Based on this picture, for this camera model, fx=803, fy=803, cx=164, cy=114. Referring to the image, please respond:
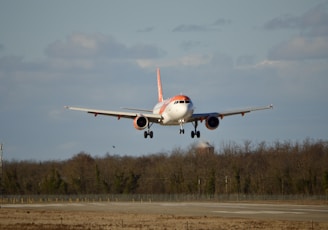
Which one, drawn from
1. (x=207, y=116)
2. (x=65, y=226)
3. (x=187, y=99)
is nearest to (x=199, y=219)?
(x=65, y=226)

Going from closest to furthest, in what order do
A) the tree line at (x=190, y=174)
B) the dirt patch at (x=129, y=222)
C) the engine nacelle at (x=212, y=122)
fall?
1. the dirt patch at (x=129, y=222)
2. the engine nacelle at (x=212, y=122)
3. the tree line at (x=190, y=174)

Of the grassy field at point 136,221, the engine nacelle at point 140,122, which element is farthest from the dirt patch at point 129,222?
the engine nacelle at point 140,122

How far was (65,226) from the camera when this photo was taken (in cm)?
6378

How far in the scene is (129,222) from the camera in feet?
225

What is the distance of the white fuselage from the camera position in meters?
87.8

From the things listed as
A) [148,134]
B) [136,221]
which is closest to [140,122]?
[148,134]

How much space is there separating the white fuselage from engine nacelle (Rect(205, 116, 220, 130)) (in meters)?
5.54

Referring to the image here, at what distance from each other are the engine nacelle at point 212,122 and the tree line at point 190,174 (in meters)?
36.2

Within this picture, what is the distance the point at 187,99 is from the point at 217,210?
1266 centimetres

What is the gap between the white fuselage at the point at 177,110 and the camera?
87.8m

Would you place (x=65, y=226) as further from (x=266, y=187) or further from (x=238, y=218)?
(x=266, y=187)

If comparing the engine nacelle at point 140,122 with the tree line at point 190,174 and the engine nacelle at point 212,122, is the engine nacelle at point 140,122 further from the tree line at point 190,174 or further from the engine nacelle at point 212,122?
the tree line at point 190,174

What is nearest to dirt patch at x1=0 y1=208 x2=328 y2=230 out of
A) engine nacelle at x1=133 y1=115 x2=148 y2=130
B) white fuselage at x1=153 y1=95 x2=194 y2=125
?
white fuselage at x1=153 y1=95 x2=194 y2=125

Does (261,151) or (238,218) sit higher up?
(261,151)
